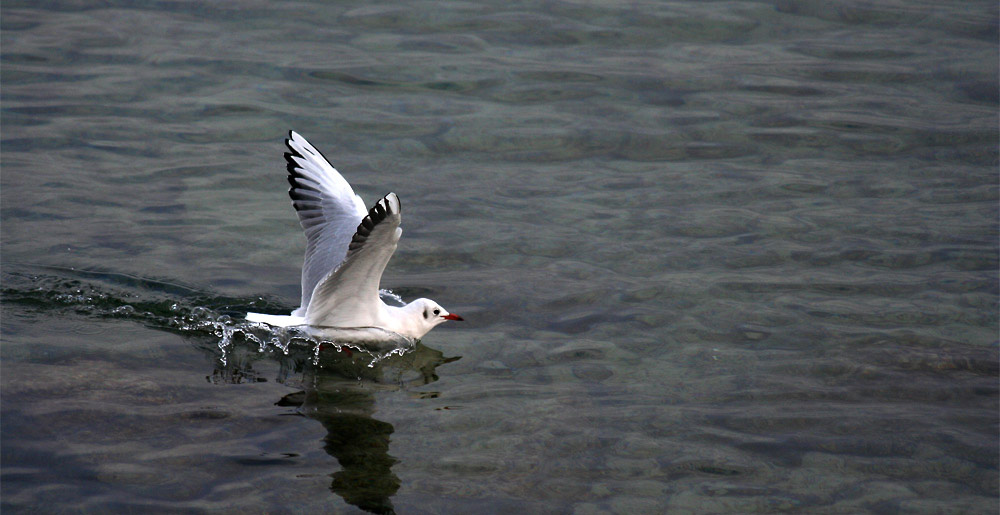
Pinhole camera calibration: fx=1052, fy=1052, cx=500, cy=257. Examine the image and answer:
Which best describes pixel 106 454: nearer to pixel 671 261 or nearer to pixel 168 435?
pixel 168 435

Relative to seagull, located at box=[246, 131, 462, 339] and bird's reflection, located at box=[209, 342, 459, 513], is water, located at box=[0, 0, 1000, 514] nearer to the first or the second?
bird's reflection, located at box=[209, 342, 459, 513]

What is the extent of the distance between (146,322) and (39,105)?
539 cm

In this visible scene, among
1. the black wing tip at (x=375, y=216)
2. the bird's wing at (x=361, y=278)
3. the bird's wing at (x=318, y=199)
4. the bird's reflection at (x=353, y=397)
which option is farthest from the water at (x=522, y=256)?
the black wing tip at (x=375, y=216)

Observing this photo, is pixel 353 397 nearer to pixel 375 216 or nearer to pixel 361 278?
pixel 361 278

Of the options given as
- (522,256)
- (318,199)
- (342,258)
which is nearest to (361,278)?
(342,258)

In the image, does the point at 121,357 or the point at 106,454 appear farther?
the point at 121,357

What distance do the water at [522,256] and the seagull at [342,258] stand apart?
0.28 m

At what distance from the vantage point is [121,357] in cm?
687

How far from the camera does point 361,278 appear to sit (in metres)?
7.05

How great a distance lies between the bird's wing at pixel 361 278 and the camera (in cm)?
618

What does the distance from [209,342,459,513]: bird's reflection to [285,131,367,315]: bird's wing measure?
98 cm

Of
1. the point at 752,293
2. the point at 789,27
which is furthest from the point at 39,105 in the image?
the point at 789,27

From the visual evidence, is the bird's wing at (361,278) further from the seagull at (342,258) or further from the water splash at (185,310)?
the water splash at (185,310)

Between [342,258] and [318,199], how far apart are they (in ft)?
2.98
